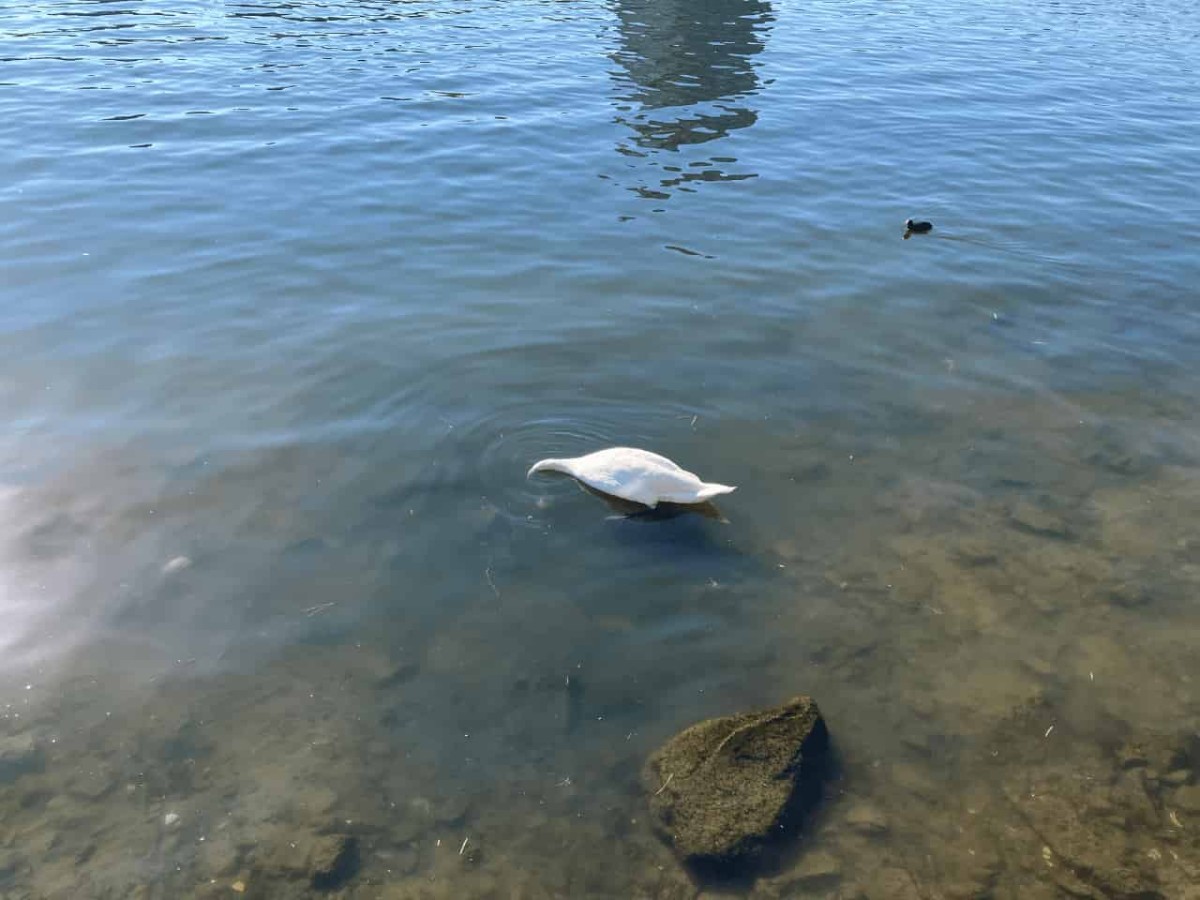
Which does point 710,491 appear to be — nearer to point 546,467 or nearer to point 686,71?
point 546,467

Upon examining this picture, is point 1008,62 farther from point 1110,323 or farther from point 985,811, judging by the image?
point 985,811

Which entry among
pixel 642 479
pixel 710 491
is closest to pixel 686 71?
pixel 642 479

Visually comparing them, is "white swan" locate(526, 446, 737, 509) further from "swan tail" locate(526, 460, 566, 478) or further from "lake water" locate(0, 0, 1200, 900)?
"lake water" locate(0, 0, 1200, 900)

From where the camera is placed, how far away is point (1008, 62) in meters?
28.3

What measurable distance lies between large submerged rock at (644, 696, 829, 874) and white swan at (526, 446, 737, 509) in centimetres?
230

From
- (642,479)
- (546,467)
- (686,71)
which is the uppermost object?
(642,479)

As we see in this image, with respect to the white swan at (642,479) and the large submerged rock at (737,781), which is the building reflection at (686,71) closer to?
the white swan at (642,479)

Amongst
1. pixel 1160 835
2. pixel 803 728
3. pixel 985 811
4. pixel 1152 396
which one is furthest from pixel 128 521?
pixel 1152 396

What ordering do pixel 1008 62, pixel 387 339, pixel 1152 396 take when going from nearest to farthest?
pixel 1152 396, pixel 387 339, pixel 1008 62

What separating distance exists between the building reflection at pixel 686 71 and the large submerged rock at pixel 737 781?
13.2 metres

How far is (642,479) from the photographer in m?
8.92

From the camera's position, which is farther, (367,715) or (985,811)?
(367,715)

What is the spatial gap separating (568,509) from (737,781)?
337 cm

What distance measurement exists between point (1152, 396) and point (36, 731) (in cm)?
1182
